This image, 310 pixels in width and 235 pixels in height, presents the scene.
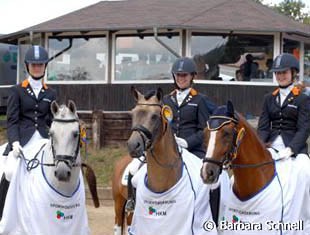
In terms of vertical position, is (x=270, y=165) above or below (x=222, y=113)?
below

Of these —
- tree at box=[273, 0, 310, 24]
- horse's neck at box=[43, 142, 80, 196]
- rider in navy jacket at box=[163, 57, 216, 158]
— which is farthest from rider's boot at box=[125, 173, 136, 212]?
tree at box=[273, 0, 310, 24]

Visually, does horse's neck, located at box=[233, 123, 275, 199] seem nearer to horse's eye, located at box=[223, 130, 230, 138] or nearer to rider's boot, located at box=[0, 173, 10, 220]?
horse's eye, located at box=[223, 130, 230, 138]

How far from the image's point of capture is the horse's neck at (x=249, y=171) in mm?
6020

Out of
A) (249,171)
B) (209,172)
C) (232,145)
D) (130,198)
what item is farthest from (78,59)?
(209,172)

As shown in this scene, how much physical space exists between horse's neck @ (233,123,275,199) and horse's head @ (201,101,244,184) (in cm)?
20

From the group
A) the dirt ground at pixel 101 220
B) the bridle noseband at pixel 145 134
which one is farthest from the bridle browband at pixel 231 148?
the dirt ground at pixel 101 220

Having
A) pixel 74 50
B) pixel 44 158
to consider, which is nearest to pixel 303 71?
pixel 74 50

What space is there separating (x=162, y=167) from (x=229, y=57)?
38.0 ft

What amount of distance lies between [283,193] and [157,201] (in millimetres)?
1313

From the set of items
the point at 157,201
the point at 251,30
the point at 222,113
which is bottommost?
the point at 157,201

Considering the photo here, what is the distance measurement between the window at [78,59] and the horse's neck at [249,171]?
41.7ft

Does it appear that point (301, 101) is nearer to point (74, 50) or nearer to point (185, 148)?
point (185, 148)

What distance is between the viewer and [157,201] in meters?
6.38

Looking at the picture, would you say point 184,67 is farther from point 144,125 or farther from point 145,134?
point 145,134
